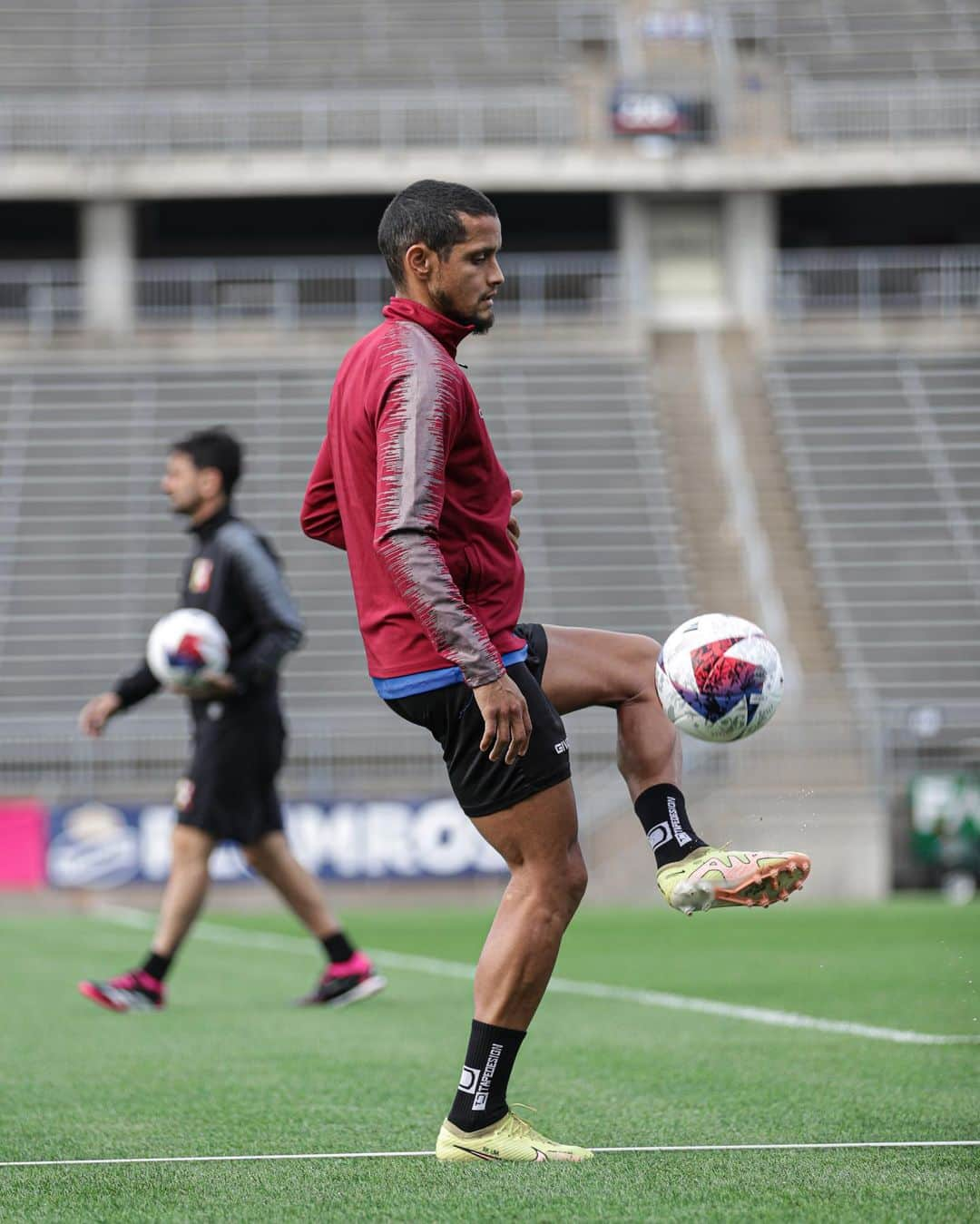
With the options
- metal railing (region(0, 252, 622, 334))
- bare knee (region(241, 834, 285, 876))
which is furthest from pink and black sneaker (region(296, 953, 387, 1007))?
metal railing (region(0, 252, 622, 334))

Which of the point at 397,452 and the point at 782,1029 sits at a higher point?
the point at 397,452

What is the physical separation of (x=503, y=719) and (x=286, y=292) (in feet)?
93.3

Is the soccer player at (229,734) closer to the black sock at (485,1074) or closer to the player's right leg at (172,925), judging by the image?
the player's right leg at (172,925)

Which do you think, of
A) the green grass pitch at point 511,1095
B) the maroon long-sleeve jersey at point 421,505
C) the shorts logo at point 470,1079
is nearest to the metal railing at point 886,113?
the green grass pitch at point 511,1095

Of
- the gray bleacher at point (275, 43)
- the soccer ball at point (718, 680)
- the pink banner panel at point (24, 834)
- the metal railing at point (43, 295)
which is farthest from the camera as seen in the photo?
the gray bleacher at point (275, 43)

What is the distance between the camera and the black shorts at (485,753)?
169 inches

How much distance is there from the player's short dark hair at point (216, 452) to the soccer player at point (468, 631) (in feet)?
12.8

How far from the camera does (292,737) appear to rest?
20.1m

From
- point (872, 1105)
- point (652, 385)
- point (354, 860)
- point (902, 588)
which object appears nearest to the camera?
point (872, 1105)

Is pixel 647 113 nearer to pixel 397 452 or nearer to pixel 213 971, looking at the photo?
pixel 213 971

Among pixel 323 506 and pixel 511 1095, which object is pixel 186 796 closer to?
pixel 511 1095

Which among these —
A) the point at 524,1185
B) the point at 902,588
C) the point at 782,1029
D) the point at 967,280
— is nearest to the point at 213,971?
the point at 782,1029

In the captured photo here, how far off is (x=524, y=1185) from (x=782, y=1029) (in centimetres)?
325

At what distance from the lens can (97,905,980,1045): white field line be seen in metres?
6.73
